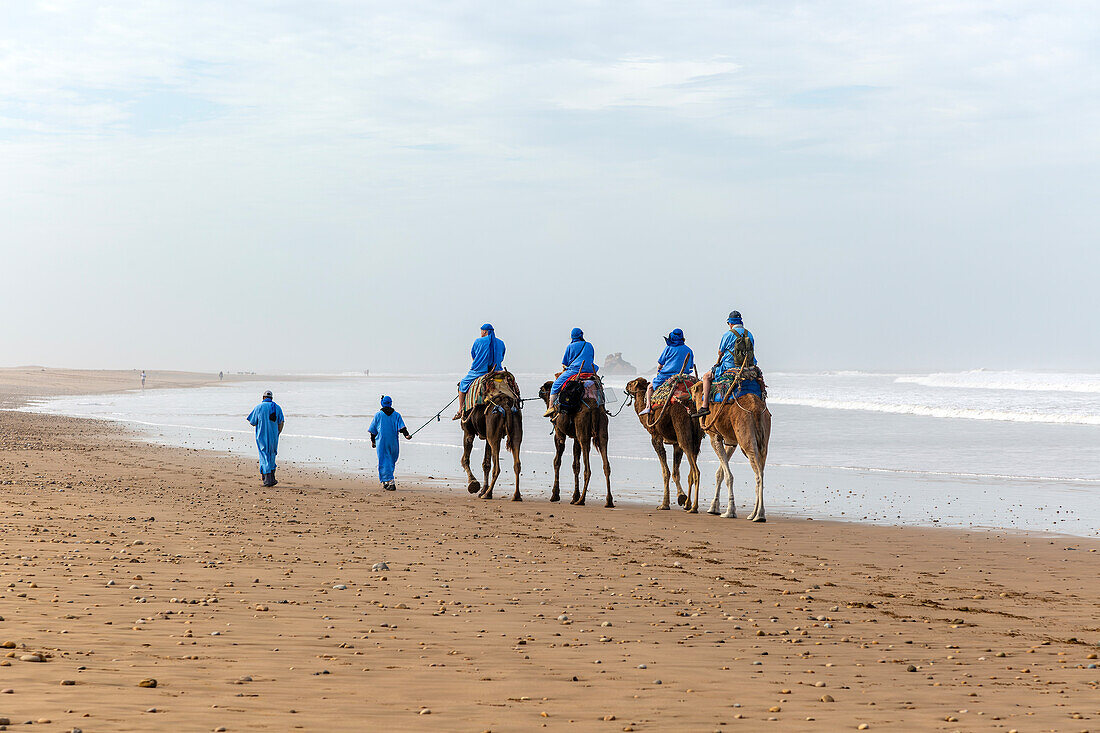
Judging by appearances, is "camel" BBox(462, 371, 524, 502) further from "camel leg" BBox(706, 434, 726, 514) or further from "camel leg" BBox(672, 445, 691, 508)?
"camel leg" BBox(706, 434, 726, 514)

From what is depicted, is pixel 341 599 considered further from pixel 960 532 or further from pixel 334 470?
pixel 334 470

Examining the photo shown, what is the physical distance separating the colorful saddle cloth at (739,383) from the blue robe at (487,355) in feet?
13.1

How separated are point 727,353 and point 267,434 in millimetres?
7842

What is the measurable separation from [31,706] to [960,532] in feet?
35.4

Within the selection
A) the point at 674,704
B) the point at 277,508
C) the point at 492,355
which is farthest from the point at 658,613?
the point at 492,355

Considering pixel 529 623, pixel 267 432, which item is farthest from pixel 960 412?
pixel 529 623

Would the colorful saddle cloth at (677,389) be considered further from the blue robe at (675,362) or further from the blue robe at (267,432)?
the blue robe at (267,432)

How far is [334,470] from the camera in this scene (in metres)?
21.0

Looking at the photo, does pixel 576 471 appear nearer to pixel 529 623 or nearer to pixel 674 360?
pixel 674 360

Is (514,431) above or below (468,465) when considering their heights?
above

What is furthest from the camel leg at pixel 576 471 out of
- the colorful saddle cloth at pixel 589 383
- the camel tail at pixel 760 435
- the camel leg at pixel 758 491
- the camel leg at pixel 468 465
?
the camel tail at pixel 760 435

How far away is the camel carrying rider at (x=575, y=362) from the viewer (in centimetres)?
1658

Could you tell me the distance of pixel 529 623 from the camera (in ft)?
24.9

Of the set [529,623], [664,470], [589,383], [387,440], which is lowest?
[529,623]
